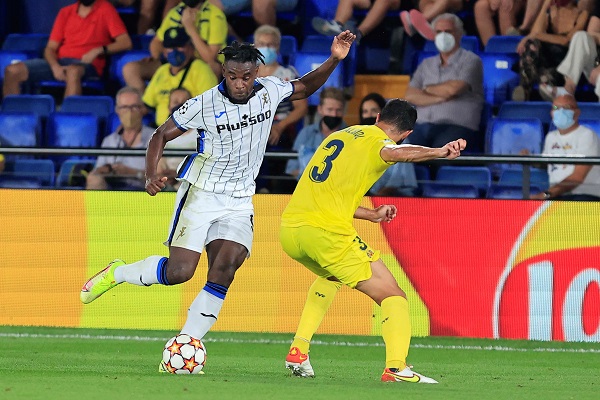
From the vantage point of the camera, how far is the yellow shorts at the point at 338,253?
745cm

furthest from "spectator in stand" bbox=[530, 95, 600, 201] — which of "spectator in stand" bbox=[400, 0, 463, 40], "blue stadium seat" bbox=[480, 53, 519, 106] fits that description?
"spectator in stand" bbox=[400, 0, 463, 40]

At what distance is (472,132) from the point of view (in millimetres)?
12211

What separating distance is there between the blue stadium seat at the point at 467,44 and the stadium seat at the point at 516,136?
1.36m

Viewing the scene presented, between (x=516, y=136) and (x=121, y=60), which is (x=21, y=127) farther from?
(x=516, y=136)

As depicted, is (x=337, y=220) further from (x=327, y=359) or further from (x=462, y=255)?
(x=462, y=255)

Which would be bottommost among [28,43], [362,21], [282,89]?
[28,43]

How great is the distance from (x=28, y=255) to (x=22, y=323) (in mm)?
619

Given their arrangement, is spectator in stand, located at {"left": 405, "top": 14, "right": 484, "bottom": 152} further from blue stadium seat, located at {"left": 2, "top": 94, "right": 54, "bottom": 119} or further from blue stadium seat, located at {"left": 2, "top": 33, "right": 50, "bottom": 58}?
blue stadium seat, located at {"left": 2, "top": 33, "right": 50, "bottom": 58}

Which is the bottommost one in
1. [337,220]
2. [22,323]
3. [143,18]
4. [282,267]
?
[22,323]

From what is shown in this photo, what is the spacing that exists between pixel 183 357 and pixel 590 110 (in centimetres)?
628

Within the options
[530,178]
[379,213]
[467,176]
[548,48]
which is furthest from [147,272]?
[548,48]

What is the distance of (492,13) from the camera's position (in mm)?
13633

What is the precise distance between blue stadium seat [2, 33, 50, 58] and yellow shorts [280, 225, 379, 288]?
26.4 feet

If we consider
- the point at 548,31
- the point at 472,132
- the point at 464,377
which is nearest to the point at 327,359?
the point at 464,377
